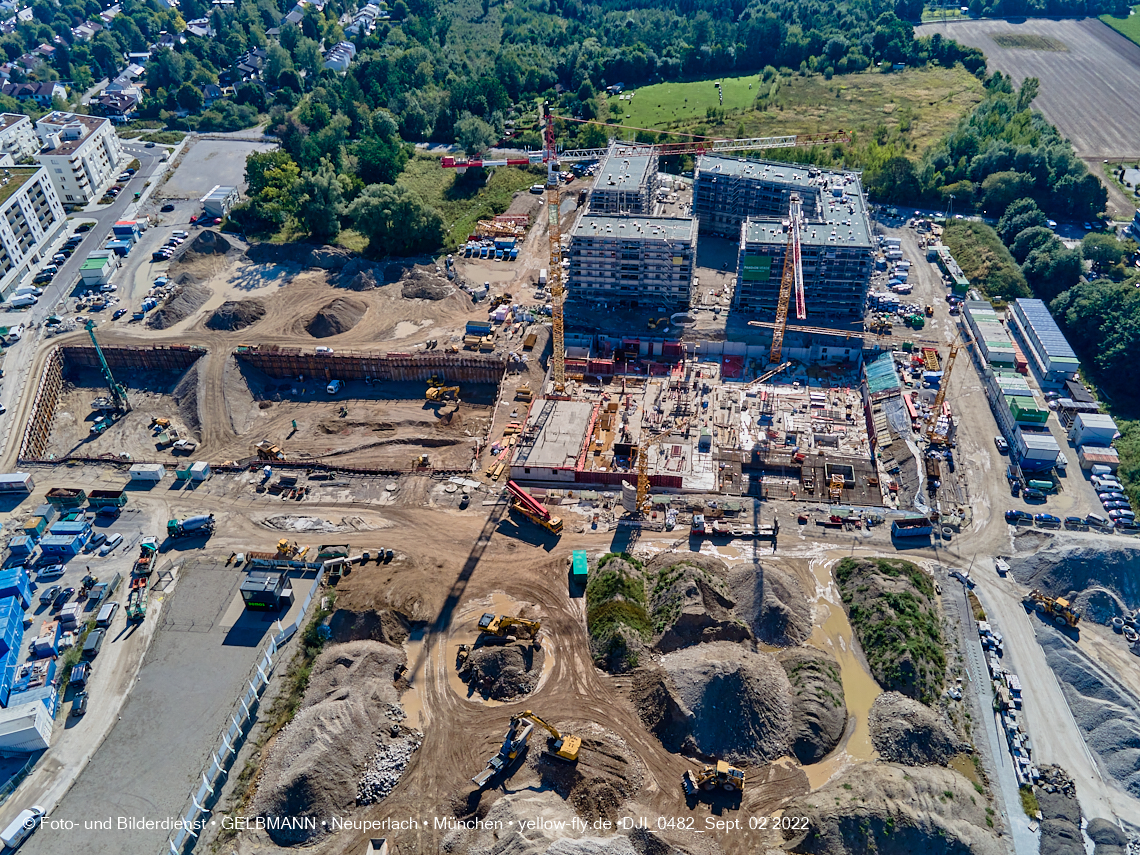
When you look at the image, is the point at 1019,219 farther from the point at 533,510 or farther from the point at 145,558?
the point at 145,558

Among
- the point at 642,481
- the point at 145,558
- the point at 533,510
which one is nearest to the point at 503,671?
the point at 533,510

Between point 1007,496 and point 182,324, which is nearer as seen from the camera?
point 1007,496

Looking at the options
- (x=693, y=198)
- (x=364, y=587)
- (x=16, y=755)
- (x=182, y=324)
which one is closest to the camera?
(x=16, y=755)

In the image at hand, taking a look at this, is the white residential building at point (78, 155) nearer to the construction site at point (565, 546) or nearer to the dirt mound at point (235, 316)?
the construction site at point (565, 546)

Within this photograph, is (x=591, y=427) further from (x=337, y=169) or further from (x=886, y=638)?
(x=337, y=169)

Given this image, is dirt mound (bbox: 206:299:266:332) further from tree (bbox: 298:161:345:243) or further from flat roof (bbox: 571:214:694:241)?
flat roof (bbox: 571:214:694:241)

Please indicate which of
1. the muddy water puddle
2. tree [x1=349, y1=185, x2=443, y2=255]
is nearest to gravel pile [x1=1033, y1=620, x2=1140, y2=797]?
the muddy water puddle

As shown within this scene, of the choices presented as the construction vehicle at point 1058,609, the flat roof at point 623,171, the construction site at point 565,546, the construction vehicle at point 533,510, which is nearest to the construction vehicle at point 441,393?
the construction site at point 565,546

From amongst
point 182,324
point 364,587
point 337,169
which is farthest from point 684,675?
point 337,169
